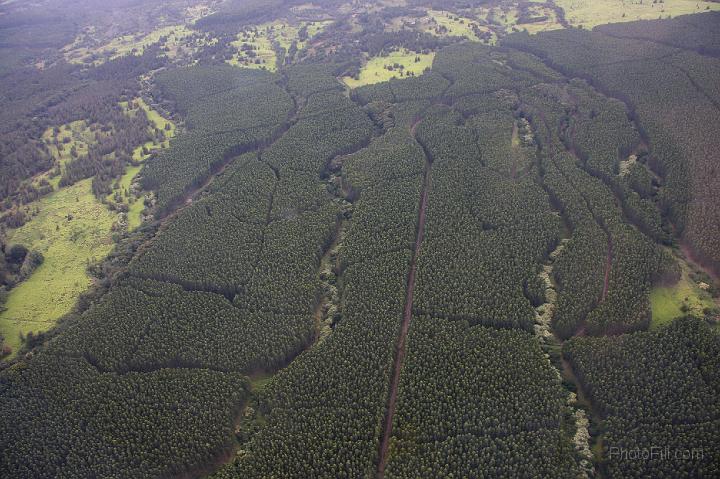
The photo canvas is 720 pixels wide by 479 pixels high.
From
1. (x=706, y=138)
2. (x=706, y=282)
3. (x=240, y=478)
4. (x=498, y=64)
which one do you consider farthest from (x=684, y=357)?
(x=498, y=64)

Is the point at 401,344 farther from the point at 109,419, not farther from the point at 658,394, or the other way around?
the point at 109,419

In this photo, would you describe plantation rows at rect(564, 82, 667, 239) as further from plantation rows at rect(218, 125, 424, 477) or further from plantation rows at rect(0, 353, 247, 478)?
plantation rows at rect(0, 353, 247, 478)

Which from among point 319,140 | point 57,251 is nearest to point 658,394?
point 319,140

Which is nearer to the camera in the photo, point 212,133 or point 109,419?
point 109,419

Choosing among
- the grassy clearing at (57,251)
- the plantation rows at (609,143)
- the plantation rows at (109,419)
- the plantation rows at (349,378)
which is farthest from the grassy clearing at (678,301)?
the grassy clearing at (57,251)

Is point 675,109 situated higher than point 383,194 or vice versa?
point 675,109

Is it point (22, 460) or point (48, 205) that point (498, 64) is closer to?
point (48, 205)

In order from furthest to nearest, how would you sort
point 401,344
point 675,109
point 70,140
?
point 70,140, point 675,109, point 401,344
